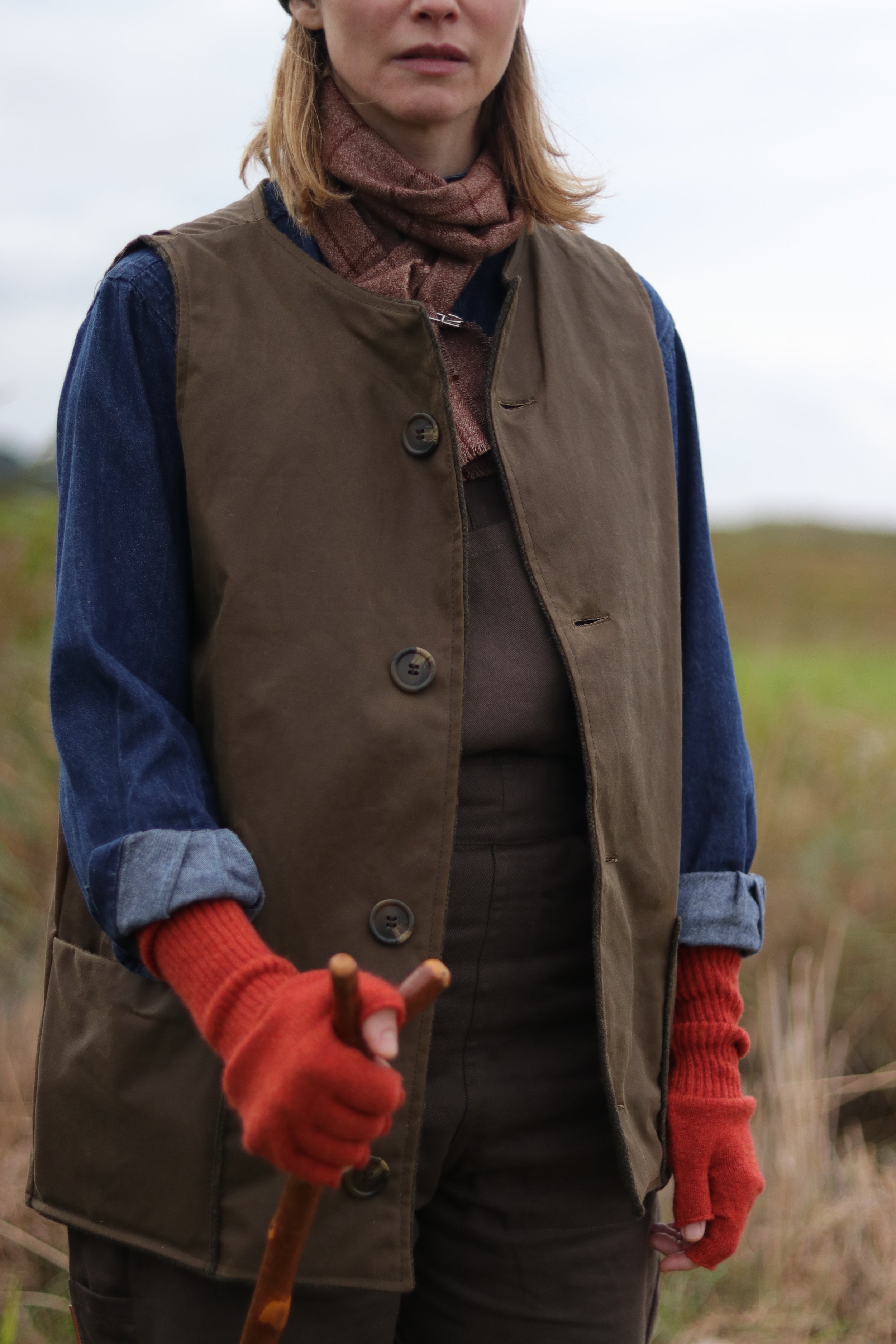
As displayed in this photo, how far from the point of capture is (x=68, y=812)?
1.26m

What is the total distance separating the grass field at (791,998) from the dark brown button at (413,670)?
131cm

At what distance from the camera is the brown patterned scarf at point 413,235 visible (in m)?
1.38

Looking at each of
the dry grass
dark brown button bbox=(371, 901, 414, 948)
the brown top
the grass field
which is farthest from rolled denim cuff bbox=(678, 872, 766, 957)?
the dry grass

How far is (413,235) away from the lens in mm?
1418

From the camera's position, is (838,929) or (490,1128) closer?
(490,1128)

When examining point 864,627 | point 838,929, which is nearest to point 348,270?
point 838,929

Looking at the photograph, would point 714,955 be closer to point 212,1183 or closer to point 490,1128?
point 490,1128

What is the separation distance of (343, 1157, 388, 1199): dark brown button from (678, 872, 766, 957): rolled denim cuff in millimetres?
453

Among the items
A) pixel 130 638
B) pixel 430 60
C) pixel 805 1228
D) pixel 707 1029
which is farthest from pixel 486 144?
pixel 805 1228

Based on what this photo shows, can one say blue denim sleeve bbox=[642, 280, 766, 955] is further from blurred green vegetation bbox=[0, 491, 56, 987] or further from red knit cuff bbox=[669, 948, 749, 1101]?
blurred green vegetation bbox=[0, 491, 56, 987]

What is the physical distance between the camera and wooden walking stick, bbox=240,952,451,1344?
0.85 meters

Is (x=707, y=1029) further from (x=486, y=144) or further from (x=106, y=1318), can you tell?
(x=486, y=144)

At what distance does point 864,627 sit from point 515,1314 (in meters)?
8.95

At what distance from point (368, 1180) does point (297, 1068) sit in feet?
1.16
